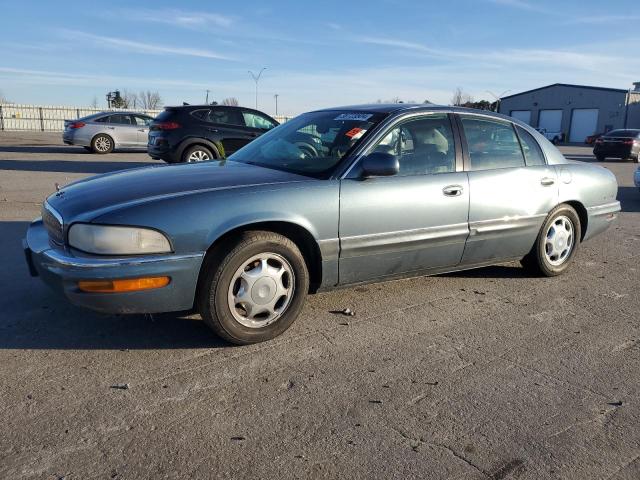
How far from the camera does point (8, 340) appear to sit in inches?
136

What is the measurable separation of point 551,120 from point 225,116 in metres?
54.4

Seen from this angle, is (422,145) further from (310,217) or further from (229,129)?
(229,129)

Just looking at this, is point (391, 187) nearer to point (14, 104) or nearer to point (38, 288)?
point (38, 288)

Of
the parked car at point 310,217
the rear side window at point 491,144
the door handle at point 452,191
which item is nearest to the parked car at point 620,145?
the parked car at point 310,217

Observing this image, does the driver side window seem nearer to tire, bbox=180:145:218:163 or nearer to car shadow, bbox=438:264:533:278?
car shadow, bbox=438:264:533:278

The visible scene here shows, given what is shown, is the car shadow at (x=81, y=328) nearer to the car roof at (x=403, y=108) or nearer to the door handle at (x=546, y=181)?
the car roof at (x=403, y=108)

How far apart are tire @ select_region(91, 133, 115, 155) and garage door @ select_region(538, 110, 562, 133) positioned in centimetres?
5003

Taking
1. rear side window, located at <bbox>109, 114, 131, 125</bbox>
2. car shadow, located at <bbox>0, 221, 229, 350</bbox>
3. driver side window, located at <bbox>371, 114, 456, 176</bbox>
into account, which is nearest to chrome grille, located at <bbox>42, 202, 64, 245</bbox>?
car shadow, located at <bbox>0, 221, 229, 350</bbox>

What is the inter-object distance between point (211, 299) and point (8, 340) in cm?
134

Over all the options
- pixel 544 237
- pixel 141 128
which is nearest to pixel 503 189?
pixel 544 237

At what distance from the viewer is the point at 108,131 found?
18.1m

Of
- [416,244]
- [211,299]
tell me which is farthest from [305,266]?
[416,244]

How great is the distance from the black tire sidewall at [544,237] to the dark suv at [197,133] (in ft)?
26.4

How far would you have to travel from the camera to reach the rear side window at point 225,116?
12203 millimetres
